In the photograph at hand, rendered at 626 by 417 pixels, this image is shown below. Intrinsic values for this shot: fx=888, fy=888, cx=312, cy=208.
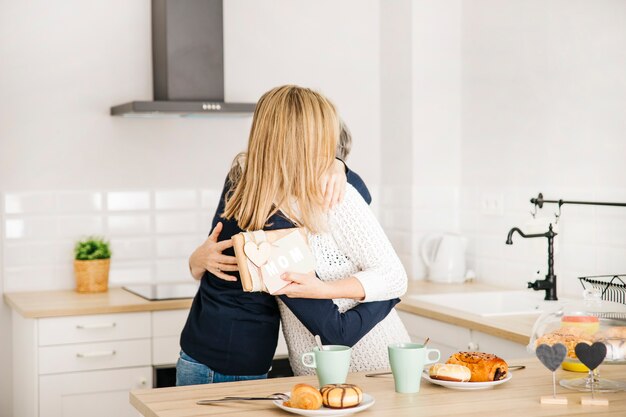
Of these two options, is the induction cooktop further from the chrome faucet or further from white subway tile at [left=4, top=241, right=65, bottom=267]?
the chrome faucet

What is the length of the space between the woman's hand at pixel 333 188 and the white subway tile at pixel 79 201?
224 centimetres

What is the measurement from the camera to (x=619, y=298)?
2.95 m

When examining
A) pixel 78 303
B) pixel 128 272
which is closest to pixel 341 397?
pixel 78 303

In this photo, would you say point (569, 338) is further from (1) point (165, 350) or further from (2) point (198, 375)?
(1) point (165, 350)

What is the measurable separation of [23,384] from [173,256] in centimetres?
92

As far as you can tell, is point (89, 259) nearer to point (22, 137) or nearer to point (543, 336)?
point (22, 137)

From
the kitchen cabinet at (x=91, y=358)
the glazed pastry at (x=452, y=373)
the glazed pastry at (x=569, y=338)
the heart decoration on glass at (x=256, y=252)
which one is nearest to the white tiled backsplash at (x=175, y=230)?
the kitchen cabinet at (x=91, y=358)

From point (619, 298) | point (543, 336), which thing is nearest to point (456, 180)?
point (619, 298)

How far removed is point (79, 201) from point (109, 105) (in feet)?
1.53

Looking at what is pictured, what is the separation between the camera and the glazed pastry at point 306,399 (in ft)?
5.54

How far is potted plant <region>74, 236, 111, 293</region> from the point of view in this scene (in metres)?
3.93

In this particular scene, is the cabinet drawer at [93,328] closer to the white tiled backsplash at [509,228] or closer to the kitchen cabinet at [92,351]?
the kitchen cabinet at [92,351]

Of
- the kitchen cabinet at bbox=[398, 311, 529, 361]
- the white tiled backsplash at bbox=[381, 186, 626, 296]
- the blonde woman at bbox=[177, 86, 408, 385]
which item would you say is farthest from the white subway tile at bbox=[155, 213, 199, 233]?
the blonde woman at bbox=[177, 86, 408, 385]

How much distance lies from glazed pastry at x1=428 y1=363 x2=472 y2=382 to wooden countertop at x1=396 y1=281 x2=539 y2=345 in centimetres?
96
